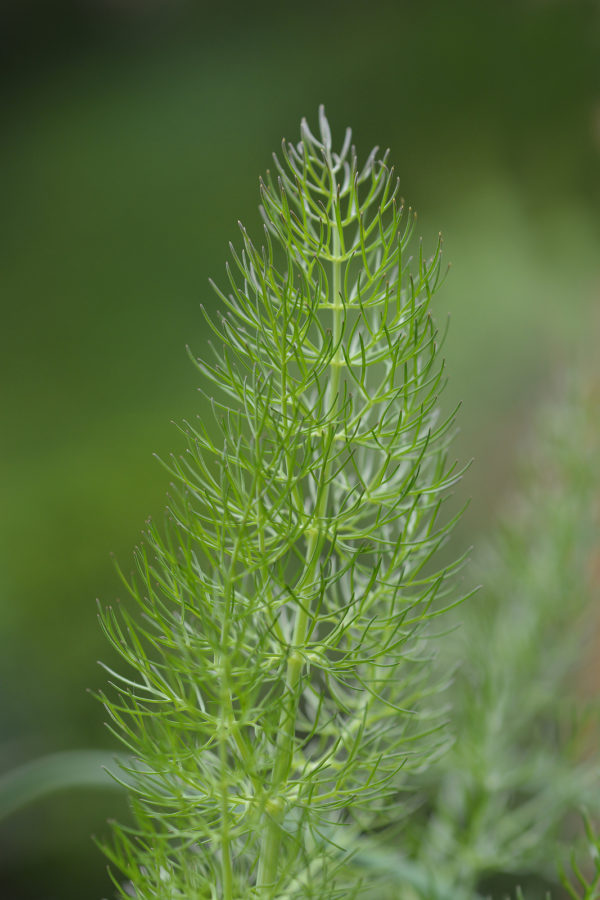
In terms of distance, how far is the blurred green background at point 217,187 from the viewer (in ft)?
2.49

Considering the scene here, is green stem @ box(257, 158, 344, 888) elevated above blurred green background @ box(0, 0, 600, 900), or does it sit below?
below

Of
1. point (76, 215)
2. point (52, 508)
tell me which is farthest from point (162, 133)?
point (52, 508)

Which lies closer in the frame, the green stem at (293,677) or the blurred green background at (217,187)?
the green stem at (293,677)

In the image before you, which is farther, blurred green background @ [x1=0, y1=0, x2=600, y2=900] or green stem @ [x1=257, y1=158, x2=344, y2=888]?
blurred green background @ [x1=0, y1=0, x2=600, y2=900]

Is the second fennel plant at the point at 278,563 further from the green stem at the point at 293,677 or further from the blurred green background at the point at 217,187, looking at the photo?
the blurred green background at the point at 217,187

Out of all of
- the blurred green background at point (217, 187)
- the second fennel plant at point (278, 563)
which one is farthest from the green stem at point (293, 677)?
the blurred green background at point (217, 187)

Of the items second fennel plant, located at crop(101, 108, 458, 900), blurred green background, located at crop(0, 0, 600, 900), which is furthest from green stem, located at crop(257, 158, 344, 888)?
blurred green background, located at crop(0, 0, 600, 900)

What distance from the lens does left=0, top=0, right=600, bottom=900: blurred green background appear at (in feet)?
2.49

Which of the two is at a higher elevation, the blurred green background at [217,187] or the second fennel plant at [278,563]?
the blurred green background at [217,187]

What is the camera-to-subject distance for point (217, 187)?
2.58 feet

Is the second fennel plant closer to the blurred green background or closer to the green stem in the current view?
the green stem

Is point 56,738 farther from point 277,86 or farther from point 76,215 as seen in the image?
point 277,86

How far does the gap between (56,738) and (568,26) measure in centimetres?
81

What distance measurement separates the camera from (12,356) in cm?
78
